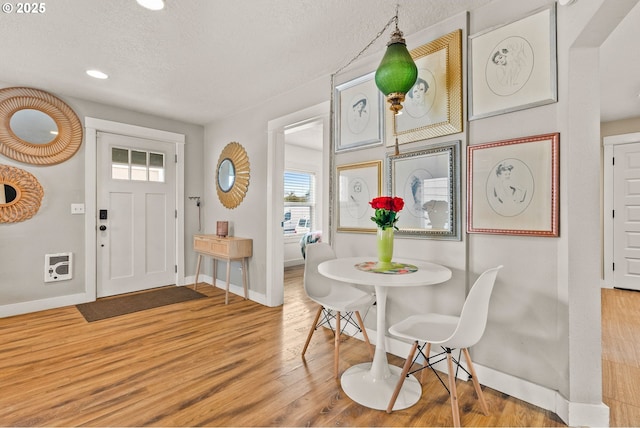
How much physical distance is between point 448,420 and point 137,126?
14.9 feet

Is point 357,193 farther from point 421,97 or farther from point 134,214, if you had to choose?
point 134,214

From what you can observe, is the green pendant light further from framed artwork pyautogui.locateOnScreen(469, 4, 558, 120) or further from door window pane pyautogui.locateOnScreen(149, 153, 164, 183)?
door window pane pyautogui.locateOnScreen(149, 153, 164, 183)


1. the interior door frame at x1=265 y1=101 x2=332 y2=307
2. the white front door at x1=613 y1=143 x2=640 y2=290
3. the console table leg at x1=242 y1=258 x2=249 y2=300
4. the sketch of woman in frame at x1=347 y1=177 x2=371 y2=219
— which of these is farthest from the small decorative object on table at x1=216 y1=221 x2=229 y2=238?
the white front door at x1=613 y1=143 x2=640 y2=290

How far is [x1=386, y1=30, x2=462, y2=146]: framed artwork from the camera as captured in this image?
207cm

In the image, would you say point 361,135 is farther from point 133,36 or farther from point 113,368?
point 113,368

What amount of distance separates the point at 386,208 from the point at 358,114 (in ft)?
3.64

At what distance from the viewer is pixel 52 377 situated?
2.02m

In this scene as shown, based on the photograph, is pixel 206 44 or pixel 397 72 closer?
pixel 397 72

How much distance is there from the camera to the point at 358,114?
8.68 ft

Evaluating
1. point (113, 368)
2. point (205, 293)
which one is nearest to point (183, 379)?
point (113, 368)

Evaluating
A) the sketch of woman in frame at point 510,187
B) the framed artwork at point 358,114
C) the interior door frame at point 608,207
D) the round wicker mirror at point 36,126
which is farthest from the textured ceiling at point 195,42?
the interior door frame at point 608,207

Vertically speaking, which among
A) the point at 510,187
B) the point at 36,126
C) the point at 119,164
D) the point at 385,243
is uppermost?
the point at 36,126

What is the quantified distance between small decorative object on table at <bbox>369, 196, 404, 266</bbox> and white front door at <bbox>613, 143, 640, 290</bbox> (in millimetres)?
4314

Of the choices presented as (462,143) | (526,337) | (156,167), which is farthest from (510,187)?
(156,167)
